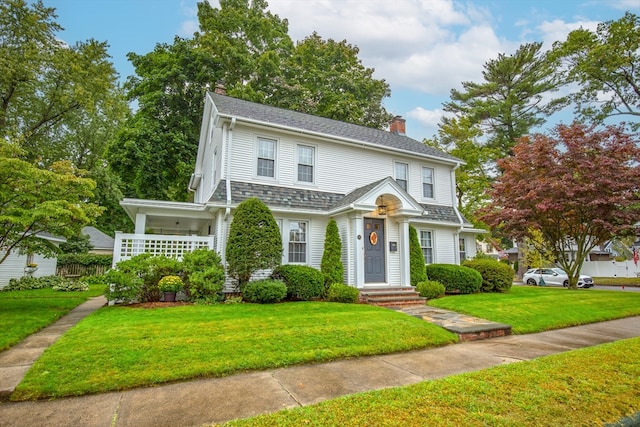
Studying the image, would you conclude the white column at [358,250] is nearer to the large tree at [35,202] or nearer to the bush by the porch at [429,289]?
the bush by the porch at [429,289]

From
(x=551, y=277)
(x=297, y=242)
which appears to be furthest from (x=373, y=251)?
(x=551, y=277)

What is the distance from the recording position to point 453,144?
25719 mm

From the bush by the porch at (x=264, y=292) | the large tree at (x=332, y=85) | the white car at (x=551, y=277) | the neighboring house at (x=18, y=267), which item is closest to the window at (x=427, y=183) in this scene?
the bush by the porch at (x=264, y=292)

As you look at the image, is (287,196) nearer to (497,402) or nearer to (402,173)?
(402,173)

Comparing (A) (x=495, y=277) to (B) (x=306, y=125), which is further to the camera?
(A) (x=495, y=277)

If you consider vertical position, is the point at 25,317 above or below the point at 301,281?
below

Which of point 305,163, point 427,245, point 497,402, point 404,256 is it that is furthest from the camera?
point 427,245

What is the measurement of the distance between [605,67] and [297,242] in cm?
2605

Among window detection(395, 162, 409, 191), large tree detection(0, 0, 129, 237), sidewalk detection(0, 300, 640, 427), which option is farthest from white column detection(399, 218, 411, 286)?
large tree detection(0, 0, 129, 237)

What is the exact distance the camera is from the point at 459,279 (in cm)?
1235

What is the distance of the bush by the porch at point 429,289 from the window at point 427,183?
4687 millimetres

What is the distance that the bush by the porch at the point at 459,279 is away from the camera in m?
12.4

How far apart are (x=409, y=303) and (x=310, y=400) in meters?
7.47

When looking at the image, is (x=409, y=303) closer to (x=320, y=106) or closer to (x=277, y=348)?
(x=277, y=348)
